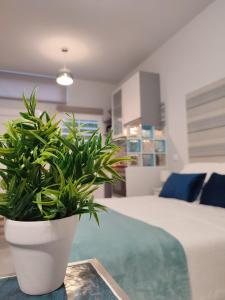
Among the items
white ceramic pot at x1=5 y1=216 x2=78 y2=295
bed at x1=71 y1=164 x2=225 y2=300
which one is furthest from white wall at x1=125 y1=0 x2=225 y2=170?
white ceramic pot at x1=5 y1=216 x2=78 y2=295

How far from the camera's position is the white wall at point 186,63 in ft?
8.91

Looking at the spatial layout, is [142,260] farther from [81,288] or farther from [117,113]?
[117,113]

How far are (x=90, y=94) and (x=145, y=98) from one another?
1.77 meters

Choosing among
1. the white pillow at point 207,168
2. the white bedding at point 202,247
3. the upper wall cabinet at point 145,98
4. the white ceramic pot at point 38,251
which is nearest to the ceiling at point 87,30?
the upper wall cabinet at point 145,98

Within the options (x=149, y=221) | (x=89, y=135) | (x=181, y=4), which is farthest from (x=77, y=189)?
(x=181, y=4)

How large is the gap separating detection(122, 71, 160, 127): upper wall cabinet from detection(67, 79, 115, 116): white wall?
1.45 m

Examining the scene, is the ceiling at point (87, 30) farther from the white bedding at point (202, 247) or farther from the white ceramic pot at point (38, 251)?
the white ceramic pot at point (38, 251)

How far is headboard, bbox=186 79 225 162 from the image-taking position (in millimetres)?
2607

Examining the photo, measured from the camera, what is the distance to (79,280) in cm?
63

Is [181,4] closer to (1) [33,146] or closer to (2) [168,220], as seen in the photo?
(2) [168,220]

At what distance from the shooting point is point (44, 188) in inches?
22.0

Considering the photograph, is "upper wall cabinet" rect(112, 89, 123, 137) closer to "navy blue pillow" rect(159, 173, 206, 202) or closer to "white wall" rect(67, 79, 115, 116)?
"white wall" rect(67, 79, 115, 116)

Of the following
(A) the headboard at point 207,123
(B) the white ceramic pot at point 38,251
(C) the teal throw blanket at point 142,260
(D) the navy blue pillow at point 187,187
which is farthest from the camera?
(A) the headboard at point 207,123

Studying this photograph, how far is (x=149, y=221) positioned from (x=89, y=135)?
1034 mm
